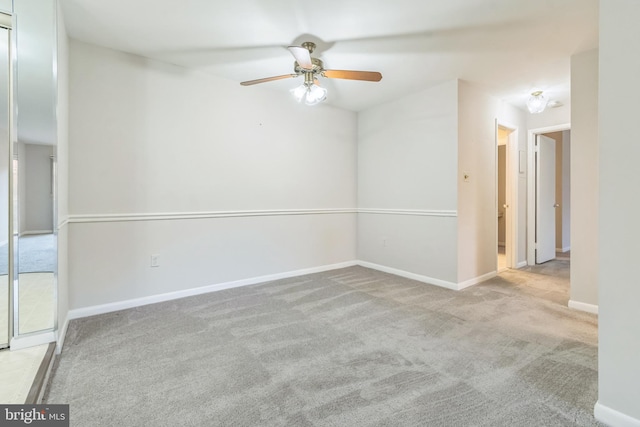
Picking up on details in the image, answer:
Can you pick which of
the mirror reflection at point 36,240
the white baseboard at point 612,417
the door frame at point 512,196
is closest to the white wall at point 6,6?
the mirror reflection at point 36,240

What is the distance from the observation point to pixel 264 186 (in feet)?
11.6

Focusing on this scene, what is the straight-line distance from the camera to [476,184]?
3.48m

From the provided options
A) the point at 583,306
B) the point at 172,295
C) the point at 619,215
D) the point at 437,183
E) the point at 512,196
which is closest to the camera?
the point at 619,215

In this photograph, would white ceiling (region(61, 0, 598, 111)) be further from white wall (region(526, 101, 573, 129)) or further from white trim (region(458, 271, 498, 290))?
white trim (region(458, 271, 498, 290))

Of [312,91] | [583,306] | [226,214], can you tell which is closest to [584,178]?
[583,306]

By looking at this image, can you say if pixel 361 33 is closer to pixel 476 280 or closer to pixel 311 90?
Answer: pixel 311 90

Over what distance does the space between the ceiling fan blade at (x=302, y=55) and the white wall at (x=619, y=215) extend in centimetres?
161

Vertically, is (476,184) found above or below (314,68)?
below

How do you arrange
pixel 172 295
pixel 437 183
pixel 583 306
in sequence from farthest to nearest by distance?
pixel 437 183 < pixel 172 295 < pixel 583 306

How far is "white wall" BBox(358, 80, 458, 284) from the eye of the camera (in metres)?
3.28

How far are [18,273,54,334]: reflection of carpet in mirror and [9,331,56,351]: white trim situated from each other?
37 millimetres

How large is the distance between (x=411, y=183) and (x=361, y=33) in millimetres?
1921

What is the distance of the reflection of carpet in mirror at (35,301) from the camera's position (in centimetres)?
186

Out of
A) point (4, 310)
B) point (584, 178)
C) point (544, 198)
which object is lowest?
point (4, 310)
